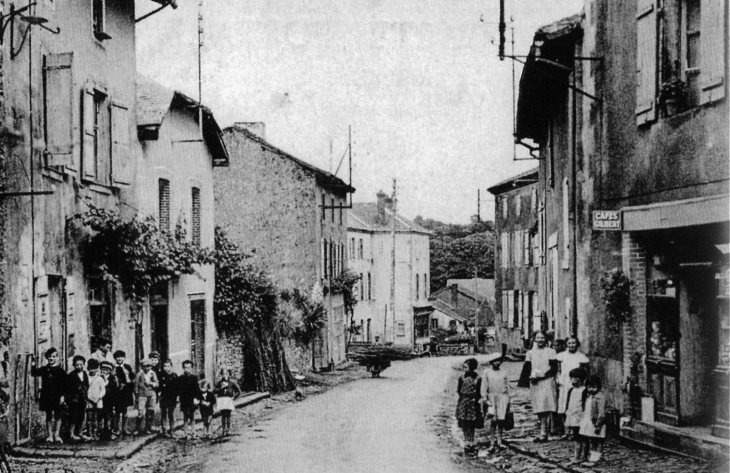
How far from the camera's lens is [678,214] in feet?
36.7

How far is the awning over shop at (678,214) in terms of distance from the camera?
10.2 metres

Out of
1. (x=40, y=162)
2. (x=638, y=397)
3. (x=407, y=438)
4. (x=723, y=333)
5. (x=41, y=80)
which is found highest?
(x=41, y=80)

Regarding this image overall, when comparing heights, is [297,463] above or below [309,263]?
below

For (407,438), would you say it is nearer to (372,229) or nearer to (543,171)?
(543,171)

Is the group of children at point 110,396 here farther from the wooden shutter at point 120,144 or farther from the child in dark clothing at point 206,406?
the wooden shutter at point 120,144

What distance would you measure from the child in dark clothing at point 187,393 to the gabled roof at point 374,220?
41886 millimetres

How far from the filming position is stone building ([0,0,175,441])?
40.6ft

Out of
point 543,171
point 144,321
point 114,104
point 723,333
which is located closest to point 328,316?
point 543,171

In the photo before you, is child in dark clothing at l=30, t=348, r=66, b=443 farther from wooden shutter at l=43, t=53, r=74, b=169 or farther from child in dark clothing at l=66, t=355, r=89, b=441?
wooden shutter at l=43, t=53, r=74, b=169

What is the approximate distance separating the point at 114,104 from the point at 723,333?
36.3ft

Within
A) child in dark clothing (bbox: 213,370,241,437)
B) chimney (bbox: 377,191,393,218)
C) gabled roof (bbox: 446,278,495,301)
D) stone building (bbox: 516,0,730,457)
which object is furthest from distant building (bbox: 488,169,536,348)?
gabled roof (bbox: 446,278,495,301)

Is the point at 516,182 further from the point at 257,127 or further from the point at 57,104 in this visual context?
the point at 57,104

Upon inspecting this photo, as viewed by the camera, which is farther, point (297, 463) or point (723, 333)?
point (297, 463)

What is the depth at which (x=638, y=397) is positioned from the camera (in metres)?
12.8
